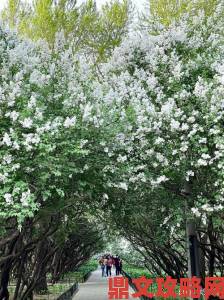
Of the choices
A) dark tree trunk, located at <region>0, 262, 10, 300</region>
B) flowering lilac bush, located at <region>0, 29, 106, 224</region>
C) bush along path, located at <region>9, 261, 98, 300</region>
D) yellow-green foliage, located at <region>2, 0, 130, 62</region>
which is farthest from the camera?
bush along path, located at <region>9, 261, 98, 300</region>

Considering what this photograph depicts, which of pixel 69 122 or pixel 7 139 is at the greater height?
pixel 69 122

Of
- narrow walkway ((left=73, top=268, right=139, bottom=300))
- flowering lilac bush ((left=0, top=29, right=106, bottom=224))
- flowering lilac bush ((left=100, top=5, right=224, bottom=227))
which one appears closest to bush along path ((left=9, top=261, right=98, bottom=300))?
narrow walkway ((left=73, top=268, right=139, bottom=300))

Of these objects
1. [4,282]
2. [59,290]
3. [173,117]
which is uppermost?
[173,117]

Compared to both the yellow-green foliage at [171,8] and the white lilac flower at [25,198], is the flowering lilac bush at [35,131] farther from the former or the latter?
the yellow-green foliage at [171,8]

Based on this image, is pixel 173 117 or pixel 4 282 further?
pixel 4 282

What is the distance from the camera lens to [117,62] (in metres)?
11.0

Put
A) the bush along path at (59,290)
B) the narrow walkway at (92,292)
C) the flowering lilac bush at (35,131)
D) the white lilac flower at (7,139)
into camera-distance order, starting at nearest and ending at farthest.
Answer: the white lilac flower at (7,139) < the flowering lilac bush at (35,131) < the bush along path at (59,290) < the narrow walkway at (92,292)

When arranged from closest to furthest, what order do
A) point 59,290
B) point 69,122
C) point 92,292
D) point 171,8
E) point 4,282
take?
point 69,122
point 4,282
point 171,8
point 59,290
point 92,292

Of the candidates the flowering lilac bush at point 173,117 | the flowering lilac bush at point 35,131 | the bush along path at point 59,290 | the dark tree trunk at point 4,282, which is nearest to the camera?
the flowering lilac bush at point 35,131

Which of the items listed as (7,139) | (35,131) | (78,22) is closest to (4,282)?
(35,131)

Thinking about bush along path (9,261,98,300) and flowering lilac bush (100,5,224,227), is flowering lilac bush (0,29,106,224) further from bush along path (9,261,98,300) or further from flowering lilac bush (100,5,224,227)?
bush along path (9,261,98,300)

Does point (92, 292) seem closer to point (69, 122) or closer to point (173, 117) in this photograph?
point (173, 117)

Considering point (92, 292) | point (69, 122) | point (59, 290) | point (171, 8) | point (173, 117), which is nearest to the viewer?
point (69, 122)

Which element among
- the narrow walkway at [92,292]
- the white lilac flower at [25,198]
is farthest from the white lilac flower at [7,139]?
the narrow walkway at [92,292]
